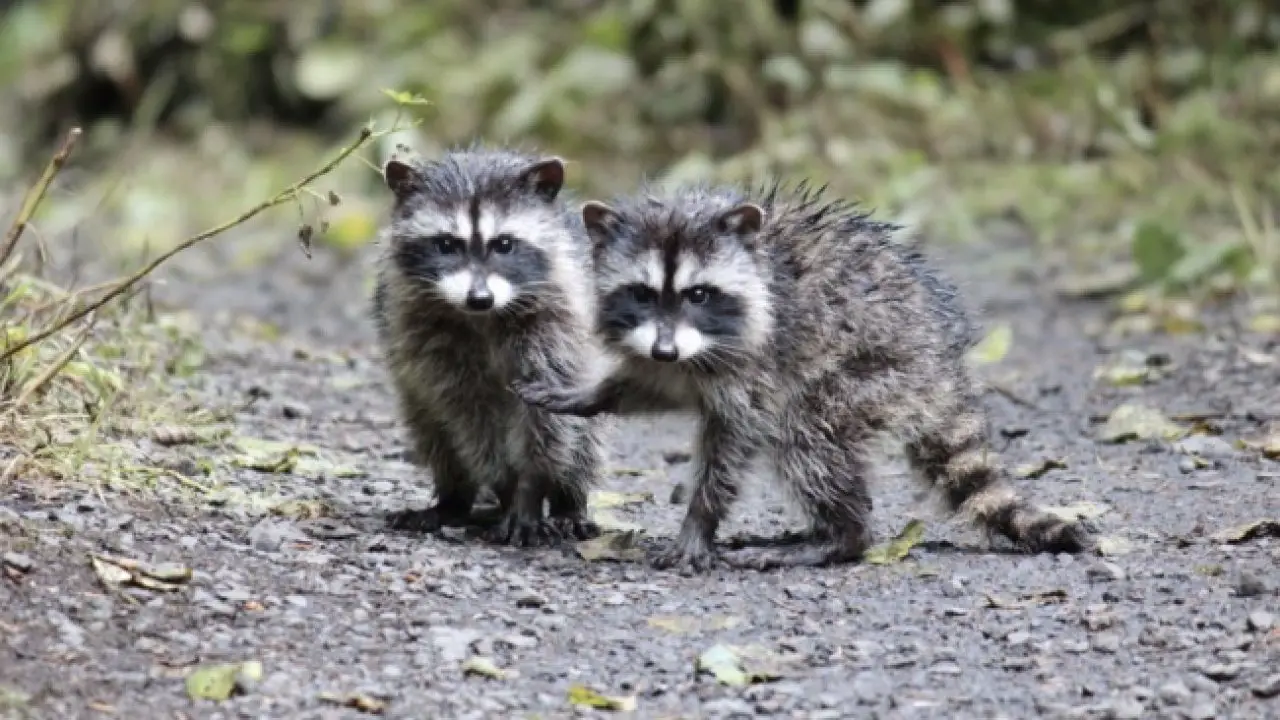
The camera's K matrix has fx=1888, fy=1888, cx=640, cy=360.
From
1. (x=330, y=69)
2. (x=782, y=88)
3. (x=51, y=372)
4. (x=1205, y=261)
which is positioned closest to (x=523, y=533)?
(x=51, y=372)

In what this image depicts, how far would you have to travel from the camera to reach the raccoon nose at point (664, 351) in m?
4.91

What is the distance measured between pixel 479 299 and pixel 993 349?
302cm

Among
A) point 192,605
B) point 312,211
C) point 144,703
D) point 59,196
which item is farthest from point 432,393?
point 59,196

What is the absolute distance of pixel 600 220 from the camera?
520 cm

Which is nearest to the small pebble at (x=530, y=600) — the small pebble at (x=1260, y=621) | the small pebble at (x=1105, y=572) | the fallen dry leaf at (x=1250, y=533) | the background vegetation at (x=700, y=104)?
the small pebble at (x=1105, y=572)

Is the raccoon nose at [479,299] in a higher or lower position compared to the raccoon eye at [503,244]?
lower

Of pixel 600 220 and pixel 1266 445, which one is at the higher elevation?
pixel 600 220

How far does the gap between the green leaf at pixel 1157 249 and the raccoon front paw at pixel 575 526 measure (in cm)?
372

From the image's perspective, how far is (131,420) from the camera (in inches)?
218

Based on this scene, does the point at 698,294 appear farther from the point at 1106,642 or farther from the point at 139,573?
the point at 139,573

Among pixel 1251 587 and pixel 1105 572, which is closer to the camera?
pixel 1251 587

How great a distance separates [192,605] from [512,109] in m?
7.15

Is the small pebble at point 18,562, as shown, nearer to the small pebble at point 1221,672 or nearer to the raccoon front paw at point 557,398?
the raccoon front paw at point 557,398

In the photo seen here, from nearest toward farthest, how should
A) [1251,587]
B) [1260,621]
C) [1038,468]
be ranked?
1. [1260,621]
2. [1251,587]
3. [1038,468]
